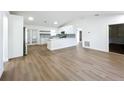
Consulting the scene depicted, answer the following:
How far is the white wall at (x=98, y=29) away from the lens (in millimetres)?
6895

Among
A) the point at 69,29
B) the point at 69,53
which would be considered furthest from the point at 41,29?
the point at 69,53

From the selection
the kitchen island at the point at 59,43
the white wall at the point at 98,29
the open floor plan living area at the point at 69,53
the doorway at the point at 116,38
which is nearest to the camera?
the open floor plan living area at the point at 69,53

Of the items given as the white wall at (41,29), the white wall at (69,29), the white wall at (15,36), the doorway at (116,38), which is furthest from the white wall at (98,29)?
the white wall at (15,36)

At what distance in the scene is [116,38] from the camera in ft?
21.7

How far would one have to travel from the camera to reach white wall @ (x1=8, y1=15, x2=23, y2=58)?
5430mm

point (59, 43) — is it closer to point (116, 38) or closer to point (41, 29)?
point (116, 38)

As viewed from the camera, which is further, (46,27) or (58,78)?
(46,27)

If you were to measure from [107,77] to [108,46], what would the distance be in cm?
457

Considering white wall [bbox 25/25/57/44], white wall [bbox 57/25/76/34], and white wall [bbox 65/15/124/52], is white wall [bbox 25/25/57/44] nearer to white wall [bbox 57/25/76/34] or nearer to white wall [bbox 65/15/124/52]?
white wall [bbox 57/25/76/34]

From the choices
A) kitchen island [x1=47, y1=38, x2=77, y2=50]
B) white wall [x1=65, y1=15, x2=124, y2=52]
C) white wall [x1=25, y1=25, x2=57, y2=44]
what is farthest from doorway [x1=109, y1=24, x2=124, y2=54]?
white wall [x1=25, y1=25, x2=57, y2=44]

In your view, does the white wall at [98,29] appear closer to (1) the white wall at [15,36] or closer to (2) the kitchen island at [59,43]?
(2) the kitchen island at [59,43]
